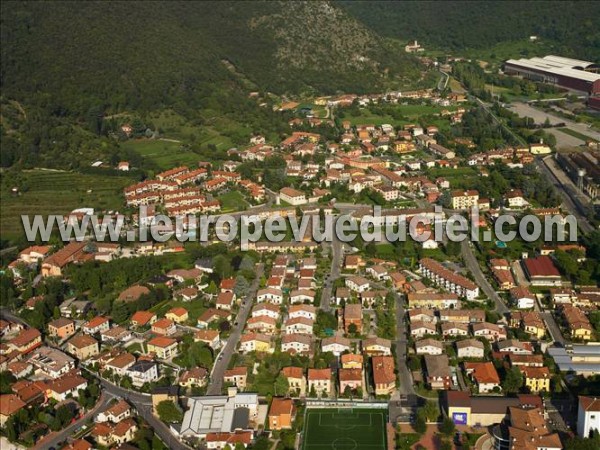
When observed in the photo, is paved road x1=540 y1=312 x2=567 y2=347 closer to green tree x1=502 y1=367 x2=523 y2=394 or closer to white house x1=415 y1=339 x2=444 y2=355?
green tree x1=502 y1=367 x2=523 y2=394

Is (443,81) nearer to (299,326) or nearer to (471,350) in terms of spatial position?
(299,326)

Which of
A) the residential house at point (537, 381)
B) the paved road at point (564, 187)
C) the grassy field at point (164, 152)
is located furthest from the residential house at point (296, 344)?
the grassy field at point (164, 152)

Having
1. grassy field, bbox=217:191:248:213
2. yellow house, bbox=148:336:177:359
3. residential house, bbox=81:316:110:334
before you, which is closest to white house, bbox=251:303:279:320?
yellow house, bbox=148:336:177:359

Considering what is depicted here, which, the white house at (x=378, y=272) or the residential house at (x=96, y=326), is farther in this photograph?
the white house at (x=378, y=272)

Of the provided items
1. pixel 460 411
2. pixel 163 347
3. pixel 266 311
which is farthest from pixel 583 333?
pixel 163 347

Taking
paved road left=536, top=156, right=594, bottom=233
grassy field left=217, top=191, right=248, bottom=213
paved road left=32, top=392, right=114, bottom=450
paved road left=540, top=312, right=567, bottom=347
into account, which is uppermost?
paved road left=536, top=156, right=594, bottom=233

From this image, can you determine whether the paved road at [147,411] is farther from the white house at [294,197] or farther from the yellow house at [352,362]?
the white house at [294,197]

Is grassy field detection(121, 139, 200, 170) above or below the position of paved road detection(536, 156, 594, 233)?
below
